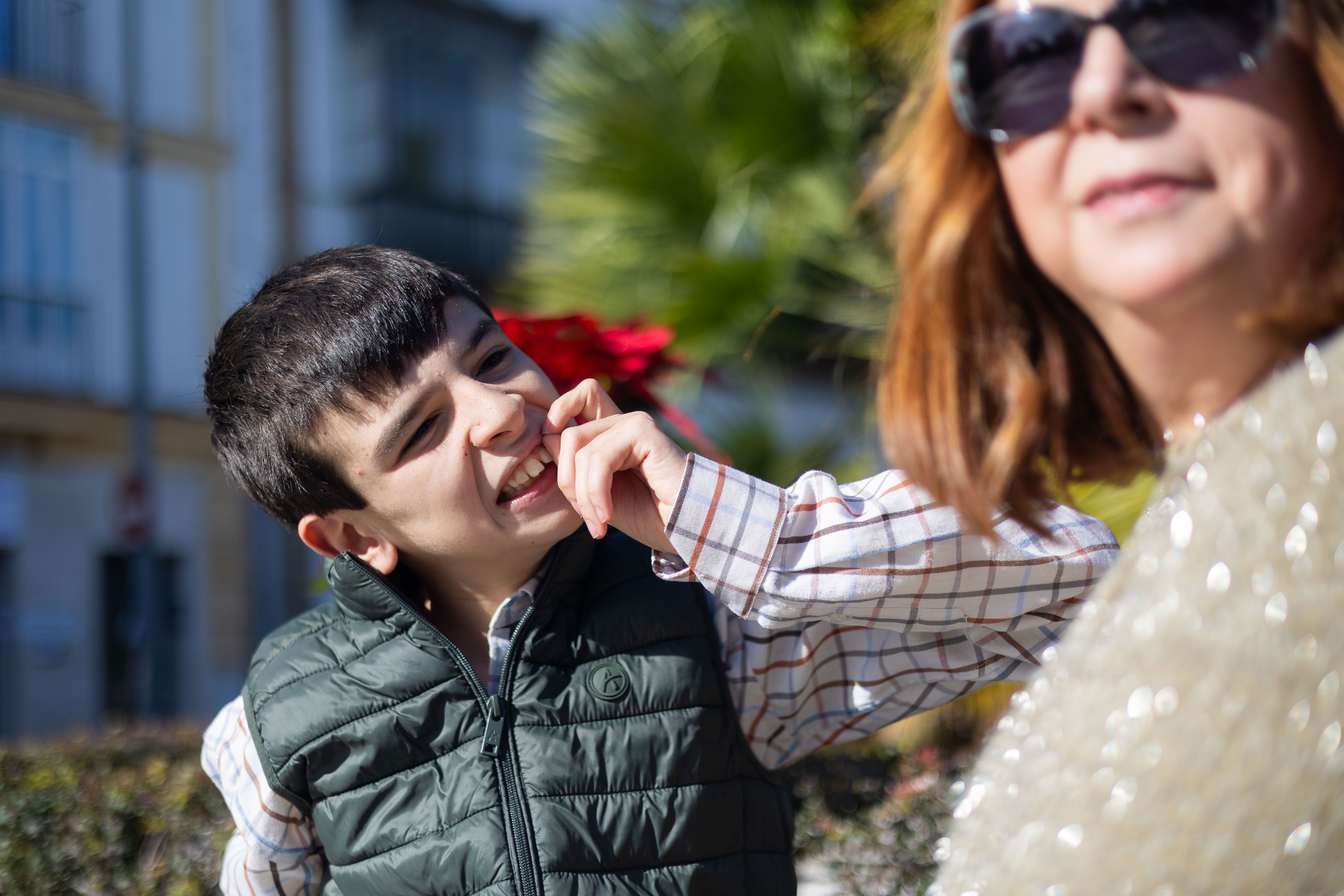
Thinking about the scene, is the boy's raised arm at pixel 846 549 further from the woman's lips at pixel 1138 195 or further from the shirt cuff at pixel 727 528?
the woman's lips at pixel 1138 195

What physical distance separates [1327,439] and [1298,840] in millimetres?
152

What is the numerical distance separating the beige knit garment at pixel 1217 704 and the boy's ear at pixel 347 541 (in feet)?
3.68

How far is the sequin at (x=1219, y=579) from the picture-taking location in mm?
463

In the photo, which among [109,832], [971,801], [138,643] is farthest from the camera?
[138,643]

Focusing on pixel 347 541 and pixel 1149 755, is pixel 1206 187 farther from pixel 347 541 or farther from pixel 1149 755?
pixel 347 541

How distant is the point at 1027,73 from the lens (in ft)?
2.51

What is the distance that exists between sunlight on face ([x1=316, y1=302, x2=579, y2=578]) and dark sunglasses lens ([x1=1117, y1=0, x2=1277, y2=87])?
2.61ft

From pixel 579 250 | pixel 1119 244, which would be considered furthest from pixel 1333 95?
pixel 579 250

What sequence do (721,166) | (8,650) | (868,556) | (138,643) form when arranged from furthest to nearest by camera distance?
1. (138,643)
2. (8,650)
3. (721,166)
4. (868,556)

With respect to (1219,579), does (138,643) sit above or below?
below

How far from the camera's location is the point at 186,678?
35.8ft

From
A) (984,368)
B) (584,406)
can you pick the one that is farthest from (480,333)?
(984,368)

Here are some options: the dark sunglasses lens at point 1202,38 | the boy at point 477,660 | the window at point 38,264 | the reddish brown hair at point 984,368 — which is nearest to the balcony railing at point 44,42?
the window at point 38,264

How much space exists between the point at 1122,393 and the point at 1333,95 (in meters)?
0.23
